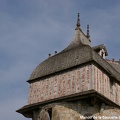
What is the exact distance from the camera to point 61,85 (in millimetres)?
20531

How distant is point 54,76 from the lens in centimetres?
2127

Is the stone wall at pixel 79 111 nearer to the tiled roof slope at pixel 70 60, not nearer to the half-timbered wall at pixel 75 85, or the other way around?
the half-timbered wall at pixel 75 85

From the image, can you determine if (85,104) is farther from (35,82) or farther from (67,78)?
(35,82)

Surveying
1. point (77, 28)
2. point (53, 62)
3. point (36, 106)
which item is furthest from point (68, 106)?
point (77, 28)

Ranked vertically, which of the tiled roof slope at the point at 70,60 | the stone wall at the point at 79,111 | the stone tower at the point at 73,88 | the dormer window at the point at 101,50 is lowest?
the stone wall at the point at 79,111

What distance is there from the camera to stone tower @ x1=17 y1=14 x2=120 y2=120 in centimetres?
1908

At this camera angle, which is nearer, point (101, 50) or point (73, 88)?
point (73, 88)

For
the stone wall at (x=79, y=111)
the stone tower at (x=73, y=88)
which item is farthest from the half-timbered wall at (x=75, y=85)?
the stone wall at (x=79, y=111)

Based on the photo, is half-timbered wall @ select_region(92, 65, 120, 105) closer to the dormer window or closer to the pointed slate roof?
the pointed slate roof

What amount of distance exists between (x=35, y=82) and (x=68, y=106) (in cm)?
400

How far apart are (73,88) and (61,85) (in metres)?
1.04

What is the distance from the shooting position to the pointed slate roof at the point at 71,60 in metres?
20.4

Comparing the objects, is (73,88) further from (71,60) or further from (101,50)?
(101,50)

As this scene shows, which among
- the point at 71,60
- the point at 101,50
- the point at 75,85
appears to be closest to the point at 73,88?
the point at 75,85
